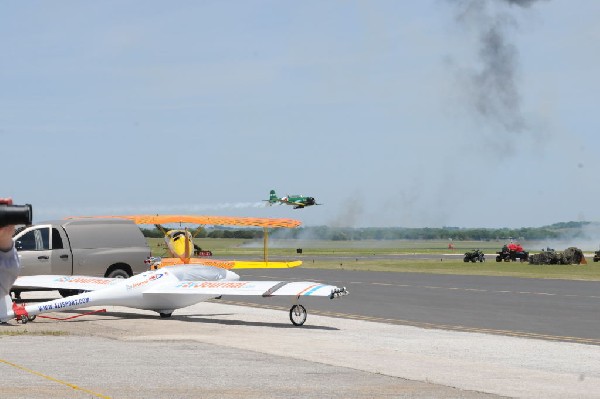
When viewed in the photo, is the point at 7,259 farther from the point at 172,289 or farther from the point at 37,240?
the point at 37,240

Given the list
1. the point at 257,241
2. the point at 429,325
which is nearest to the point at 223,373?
the point at 429,325

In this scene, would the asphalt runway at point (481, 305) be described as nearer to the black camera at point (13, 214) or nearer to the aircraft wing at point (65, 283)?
the aircraft wing at point (65, 283)

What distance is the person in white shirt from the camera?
11.0 ft

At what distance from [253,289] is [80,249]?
10.5m

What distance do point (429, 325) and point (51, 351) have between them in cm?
1113

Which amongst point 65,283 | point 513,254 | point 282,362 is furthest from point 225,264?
point 513,254

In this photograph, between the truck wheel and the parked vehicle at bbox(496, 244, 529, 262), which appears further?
the parked vehicle at bbox(496, 244, 529, 262)

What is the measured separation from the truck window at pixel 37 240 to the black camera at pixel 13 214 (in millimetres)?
31232

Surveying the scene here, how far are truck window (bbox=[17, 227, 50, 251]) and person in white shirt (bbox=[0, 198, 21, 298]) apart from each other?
31.1m

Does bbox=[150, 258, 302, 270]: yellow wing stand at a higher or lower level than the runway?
higher

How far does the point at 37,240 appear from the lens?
3375 centimetres

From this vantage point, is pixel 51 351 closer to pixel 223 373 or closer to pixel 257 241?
pixel 223 373

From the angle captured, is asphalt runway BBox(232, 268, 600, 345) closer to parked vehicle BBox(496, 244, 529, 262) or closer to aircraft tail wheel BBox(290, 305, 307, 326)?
aircraft tail wheel BBox(290, 305, 307, 326)

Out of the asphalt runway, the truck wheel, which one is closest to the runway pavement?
the asphalt runway
